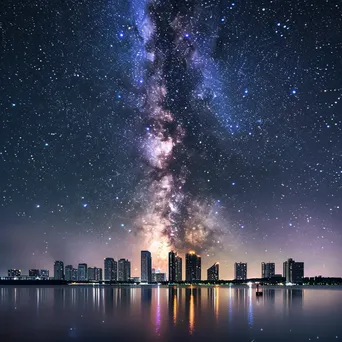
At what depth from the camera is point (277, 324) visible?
4703cm

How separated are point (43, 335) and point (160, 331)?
9.95 m

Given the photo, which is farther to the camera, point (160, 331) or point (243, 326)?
point (243, 326)

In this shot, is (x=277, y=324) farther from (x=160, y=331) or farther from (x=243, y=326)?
(x=160, y=331)

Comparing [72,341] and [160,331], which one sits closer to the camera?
[72,341]

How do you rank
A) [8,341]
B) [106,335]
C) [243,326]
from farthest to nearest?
1. [243,326]
2. [106,335]
3. [8,341]

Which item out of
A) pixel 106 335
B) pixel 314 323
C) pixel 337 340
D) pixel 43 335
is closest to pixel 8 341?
pixel 43 335

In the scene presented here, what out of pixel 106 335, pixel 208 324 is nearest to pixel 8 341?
pixel 106 335

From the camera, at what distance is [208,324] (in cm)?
4688

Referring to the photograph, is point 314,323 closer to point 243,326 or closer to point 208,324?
point 243,326

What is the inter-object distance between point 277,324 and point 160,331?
13.1 m

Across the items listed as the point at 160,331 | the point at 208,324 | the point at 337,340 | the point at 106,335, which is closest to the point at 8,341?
the point at 106,335

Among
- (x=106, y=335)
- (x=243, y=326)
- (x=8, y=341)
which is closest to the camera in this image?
(x=8, y=341)

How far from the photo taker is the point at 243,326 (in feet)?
152

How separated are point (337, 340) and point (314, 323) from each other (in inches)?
486
